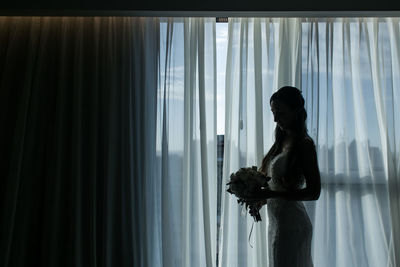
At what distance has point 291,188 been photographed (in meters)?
2.52

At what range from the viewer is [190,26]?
367 cm

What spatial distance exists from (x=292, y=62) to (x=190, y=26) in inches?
41.6

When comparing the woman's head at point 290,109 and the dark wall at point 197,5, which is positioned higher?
the dark wall at point 197,5

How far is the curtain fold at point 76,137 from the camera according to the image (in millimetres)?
3348

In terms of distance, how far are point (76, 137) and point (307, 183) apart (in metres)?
2.15

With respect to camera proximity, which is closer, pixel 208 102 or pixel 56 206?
pixel 56 206

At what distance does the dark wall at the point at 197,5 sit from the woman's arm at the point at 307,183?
58.1 inches

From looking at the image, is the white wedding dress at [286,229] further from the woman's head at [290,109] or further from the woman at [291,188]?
the woman's head at [290,109]

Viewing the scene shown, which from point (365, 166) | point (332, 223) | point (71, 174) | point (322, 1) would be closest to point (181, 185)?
A: point (71, 174)

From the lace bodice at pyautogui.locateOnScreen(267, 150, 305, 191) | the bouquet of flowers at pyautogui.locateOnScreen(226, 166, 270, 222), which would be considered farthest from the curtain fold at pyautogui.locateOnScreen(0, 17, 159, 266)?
the lace bodice at pyautogui.locateOnScreen(267, 150, 305, 191)

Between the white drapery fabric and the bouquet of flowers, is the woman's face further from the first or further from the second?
the white drapery fabric

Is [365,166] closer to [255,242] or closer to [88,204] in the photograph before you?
[255,242]

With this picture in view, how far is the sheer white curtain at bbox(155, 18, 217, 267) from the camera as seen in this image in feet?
11.2

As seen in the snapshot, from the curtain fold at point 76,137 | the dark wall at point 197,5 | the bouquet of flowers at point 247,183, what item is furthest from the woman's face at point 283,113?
the curtain fold at point 76,137
